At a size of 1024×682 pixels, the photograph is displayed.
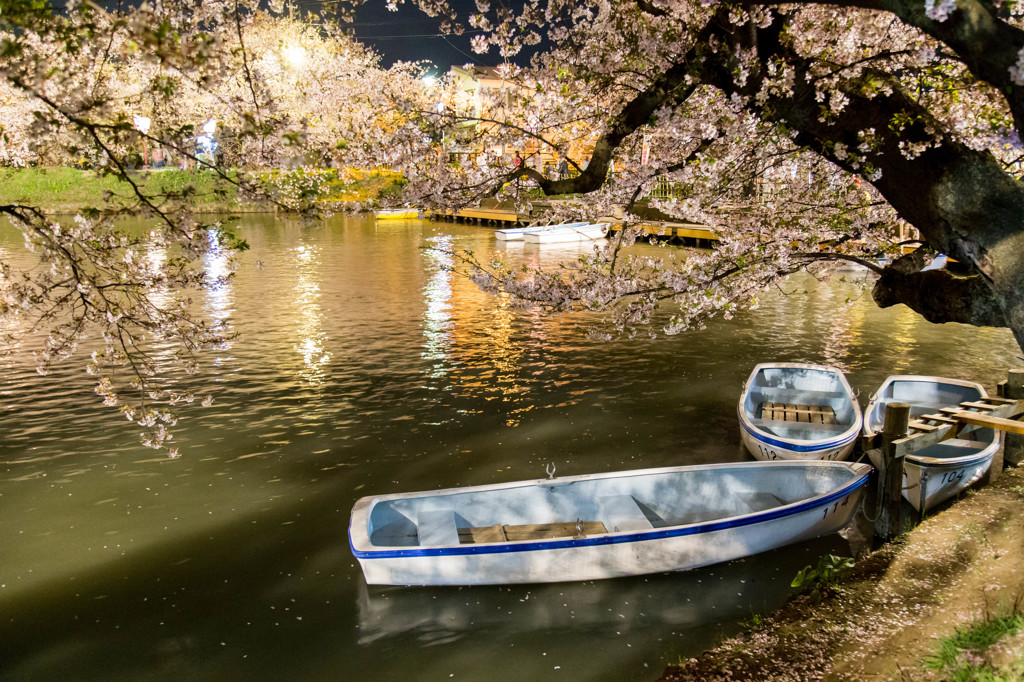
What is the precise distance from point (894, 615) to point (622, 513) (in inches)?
131

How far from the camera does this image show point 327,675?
6727 millimetres

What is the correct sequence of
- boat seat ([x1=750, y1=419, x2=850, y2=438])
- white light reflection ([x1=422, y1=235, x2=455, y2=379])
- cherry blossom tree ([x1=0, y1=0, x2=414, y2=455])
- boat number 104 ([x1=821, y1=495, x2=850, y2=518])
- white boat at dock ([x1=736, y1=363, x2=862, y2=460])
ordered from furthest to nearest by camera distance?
white light reflection ([x1=422, y1=235, x2=455, y2=379])
boat seat ([x1=750, y1=419, x2=850, y2=438])
white boat at dock ([x1=736, y1=363, x2=862, y2=460])
boat number 104 ([x1=821, y1=495, x2=850, y2=518])
cherry blossom tree ([x1=0, y1=0, x2=414, y2=455])

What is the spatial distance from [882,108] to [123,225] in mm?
53913

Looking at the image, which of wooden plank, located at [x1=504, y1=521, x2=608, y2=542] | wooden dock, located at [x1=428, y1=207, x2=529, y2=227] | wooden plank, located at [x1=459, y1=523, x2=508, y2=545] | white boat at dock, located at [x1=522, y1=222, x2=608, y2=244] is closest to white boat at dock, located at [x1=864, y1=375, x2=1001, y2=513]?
wooden plank, located at [x1=504, y1=521, x2=608, y2=542]

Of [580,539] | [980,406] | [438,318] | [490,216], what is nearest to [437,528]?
[580,539]

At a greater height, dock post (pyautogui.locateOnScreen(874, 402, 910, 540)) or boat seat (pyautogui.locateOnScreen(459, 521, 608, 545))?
dock post (pyautogui.locateOnScreen(874, 402, 910, 540))

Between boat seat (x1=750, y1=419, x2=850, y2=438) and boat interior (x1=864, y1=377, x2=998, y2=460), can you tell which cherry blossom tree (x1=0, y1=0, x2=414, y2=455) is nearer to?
boat seat (x1=750, y1=419, x2=850, y2=438)

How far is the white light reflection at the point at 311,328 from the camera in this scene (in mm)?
16409

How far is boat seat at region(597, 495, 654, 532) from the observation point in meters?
8.48

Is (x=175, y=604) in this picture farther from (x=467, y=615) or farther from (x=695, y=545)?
(x=695, y=545)

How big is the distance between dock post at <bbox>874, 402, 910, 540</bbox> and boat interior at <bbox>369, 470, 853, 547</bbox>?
1.63ft

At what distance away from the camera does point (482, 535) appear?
8.22 meters

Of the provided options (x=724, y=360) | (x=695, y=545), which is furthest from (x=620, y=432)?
(x=724, y=360)

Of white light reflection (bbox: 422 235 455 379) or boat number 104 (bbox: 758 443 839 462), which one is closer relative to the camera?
boat number 104 (bbox: 758 443 839 462)
